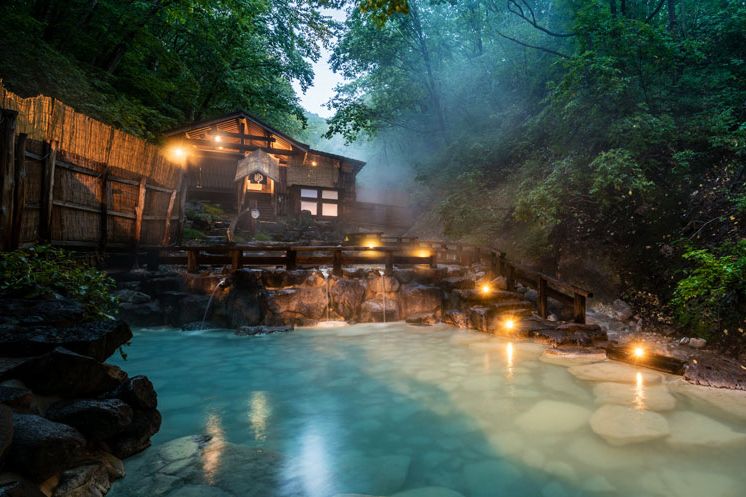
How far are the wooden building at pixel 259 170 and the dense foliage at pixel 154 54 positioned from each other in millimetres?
1828

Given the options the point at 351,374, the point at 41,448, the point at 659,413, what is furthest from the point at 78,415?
the point at 659,413

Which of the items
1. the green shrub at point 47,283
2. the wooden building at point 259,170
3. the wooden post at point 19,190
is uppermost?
the wooden building at point 259,170

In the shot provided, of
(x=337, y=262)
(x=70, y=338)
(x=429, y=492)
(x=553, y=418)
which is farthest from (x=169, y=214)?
(x=553, y=418)

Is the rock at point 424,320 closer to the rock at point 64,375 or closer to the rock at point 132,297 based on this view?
the rock at point 132,297

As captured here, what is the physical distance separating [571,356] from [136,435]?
21.3 feet

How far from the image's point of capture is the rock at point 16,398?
2.48 m

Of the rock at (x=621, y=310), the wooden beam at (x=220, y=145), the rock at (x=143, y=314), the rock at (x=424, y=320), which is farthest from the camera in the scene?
the wooden beam at (x=220, y=145)

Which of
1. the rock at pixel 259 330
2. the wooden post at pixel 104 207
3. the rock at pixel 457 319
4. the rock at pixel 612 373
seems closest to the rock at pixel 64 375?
the rock at pixel 259 330

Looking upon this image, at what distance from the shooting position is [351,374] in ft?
20.1

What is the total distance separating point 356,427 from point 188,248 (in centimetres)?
757

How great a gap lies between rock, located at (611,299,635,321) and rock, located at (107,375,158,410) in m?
9.34

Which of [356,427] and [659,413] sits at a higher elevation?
[659,413]

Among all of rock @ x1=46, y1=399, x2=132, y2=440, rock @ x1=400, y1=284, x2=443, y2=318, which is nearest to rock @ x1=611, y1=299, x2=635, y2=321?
rock @ x1=400, y1=284, x2=443, y2=318

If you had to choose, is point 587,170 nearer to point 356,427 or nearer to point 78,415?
point 356,427
